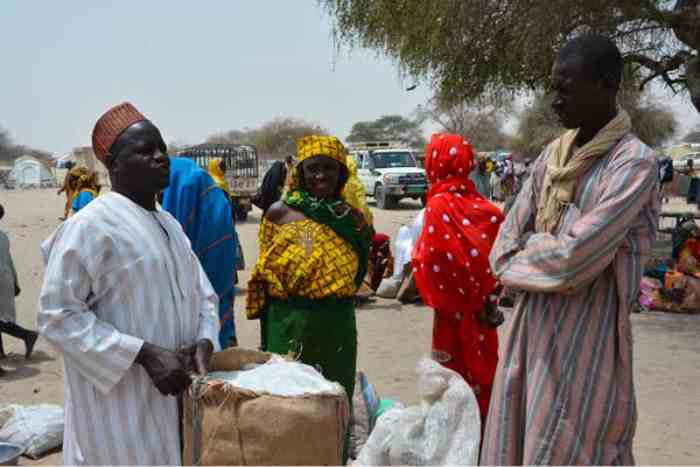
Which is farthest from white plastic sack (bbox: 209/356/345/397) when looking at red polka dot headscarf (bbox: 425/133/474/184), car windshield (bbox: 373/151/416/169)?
car windshield (bbox: 373/151/416/169)

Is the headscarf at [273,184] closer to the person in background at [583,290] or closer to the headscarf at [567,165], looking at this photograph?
the headscarf at [567,165]

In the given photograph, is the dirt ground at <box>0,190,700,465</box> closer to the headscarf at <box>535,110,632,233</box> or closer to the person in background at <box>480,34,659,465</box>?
the person in background at <box>480,34,659,465</box>

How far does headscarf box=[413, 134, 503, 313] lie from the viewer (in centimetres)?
382

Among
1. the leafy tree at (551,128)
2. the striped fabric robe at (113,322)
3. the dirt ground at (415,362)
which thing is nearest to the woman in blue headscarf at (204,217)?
the striped fabric robe at (113,322)

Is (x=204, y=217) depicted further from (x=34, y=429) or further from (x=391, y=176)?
(x=391, y=176)

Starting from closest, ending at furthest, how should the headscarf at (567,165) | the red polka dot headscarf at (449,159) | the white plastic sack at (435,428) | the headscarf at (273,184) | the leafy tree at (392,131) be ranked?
the headscarf at (567,165) < the white plastic sack at (435,428) < the red polka dot headscarf at (449,159) < the headscarf at (273,184) < the leafy tree at (392,131)

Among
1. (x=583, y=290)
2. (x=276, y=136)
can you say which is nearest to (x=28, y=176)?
(x=276, y=136)

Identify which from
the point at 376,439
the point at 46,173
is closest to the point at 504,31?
the point at 376,439

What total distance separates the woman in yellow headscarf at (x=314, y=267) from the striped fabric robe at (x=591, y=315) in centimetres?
132

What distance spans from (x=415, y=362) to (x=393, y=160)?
20057 mm

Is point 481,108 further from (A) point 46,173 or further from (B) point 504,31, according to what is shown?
(A) point 46,173

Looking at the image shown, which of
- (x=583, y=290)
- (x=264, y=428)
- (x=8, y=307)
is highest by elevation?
(x=583, y=290)

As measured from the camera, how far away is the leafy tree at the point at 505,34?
1015cm

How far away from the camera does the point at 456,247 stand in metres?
3.83
